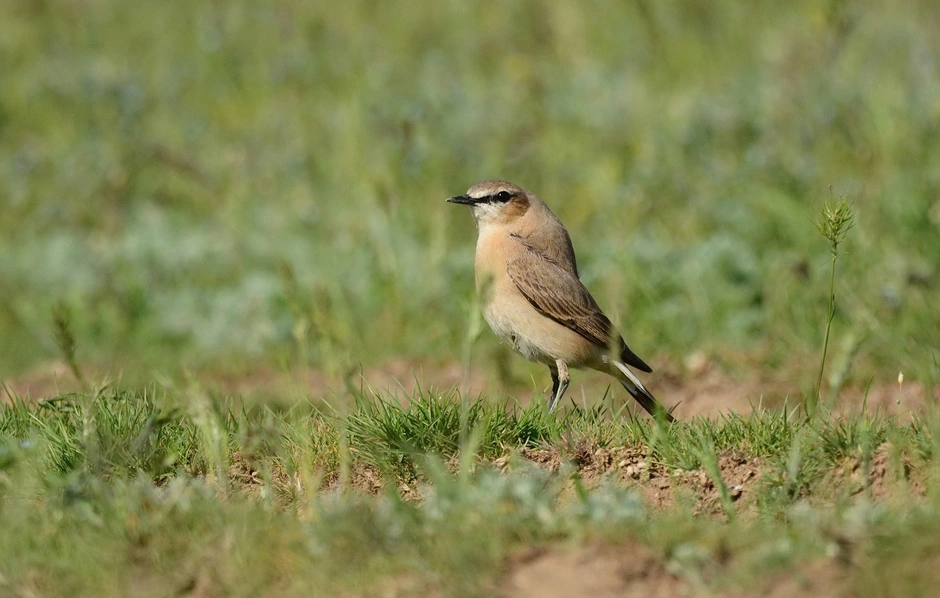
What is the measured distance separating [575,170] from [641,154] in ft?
1.93

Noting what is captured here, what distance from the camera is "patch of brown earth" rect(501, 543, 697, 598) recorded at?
3.80 metres

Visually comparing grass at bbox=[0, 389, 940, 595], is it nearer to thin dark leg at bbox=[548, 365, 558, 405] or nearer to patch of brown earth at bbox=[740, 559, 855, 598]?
patch of brown earth at bbox=[740, 559, 855, 598]

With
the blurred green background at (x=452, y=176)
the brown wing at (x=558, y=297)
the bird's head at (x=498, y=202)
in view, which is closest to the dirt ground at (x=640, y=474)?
the blurred green background at (x=452, y=176)

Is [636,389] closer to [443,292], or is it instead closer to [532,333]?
[532,333]

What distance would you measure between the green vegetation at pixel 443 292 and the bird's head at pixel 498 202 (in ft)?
2.88

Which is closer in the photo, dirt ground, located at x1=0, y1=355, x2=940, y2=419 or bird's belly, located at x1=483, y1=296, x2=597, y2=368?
bird's belly, located at x1=483, y1=296, x2=597, y2=368

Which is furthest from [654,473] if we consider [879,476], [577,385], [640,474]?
[577,385]

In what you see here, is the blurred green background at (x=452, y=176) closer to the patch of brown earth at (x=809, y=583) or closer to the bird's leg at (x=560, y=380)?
the bird's leg at (x=560, y=380)

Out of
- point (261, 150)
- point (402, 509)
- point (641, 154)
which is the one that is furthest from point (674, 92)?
point (402, 509)

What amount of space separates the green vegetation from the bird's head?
2.88 feet

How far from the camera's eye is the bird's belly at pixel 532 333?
6.59m

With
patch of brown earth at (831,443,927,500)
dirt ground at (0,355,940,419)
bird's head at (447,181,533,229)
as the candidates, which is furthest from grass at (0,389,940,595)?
bird's head at (447,181,533,229)

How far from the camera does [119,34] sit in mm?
14984

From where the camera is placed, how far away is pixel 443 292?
352 inches
